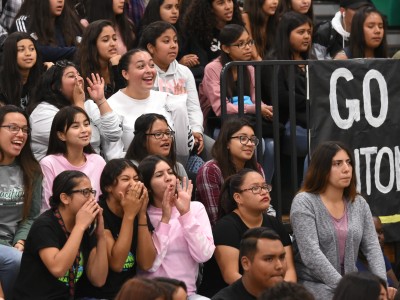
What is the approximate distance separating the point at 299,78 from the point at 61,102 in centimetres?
218

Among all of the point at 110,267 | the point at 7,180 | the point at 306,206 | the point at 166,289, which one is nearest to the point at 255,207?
the point at 306,206

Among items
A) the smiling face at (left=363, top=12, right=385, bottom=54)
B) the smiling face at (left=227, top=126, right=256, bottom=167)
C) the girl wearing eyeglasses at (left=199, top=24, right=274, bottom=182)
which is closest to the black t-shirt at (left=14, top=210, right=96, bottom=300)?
the smiling face at (left=227, top=126, right=256, bottom=167)

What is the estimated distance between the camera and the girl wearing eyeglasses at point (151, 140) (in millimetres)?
9719

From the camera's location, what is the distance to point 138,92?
10.4m

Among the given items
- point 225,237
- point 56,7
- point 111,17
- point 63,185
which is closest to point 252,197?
point 225,237

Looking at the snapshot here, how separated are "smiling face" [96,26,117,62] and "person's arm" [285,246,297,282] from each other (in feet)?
7.69

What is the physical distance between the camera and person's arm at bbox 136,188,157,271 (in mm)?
8961

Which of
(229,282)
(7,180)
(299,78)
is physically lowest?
(229,282)

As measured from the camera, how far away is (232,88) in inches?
433

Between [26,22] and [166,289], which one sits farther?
[26,22]

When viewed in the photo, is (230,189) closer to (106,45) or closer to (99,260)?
(99,260)

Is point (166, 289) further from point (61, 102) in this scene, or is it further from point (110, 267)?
point (61, 102)

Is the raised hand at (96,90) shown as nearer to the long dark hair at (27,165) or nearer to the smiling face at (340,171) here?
the long dark hair at (27,165)

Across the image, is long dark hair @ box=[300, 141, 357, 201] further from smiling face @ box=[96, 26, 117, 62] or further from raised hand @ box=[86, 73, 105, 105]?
smiling face @ box=[96, 26, 117, 62]
